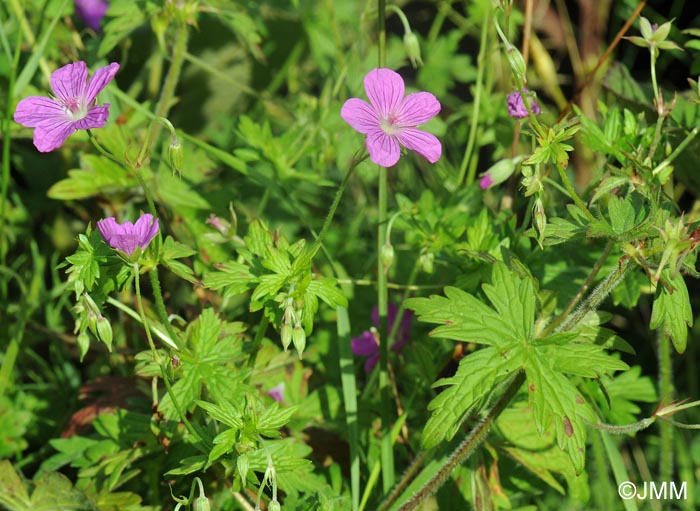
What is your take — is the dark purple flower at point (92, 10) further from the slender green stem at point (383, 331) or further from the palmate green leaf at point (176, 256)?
the palmate green leaf at point (176, 256)

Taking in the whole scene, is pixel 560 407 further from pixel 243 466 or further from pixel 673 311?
pixel 243 466

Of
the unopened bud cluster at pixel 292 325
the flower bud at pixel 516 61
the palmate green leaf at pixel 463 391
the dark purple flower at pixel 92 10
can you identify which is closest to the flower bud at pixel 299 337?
the unopened bud cluster at pixel 292 325

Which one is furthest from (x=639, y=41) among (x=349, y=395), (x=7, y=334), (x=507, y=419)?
(x=7, y=334)

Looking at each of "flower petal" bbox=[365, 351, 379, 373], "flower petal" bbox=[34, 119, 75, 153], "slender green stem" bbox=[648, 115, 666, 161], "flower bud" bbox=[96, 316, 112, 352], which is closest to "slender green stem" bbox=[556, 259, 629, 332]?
"slender green stem" bbox=[648, 115, 666, 161]

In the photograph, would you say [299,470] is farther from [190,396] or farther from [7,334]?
[7,334]

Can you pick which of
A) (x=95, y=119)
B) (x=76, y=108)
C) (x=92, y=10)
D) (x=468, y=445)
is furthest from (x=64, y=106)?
(x=92, y=10)

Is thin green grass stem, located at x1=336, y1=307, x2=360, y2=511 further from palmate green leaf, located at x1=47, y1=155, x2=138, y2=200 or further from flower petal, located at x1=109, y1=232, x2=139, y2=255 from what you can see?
palmate green leaf, located at x1=47, y1=155, x2=138, y2=200

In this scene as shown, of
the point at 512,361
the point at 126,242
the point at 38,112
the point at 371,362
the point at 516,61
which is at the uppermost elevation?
the point at 516,61
